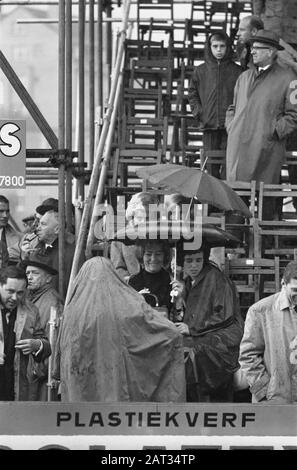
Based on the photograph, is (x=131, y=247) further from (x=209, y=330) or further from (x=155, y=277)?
(x=209, y=330)

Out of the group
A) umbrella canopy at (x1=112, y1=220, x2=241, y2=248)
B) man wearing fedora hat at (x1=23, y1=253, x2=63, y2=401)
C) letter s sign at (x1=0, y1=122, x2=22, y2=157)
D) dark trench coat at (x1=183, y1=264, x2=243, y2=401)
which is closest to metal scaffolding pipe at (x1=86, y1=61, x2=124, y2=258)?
letter s sign at (x1=0, y1=122, x2=22, y2=157)

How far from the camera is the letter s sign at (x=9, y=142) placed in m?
14.7

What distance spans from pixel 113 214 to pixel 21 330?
10.9 feet

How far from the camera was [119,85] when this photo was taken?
2045 cm

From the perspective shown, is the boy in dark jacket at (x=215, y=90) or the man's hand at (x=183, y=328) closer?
the man's hand at (x=183, y=328)

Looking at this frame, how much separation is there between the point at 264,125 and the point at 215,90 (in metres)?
1.76

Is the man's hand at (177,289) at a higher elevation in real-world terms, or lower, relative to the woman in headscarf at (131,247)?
lower

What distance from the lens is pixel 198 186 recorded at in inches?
547

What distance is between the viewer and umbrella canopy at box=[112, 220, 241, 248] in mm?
13133

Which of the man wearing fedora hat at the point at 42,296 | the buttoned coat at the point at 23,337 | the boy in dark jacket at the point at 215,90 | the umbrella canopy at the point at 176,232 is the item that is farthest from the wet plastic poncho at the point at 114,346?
the boy in dark jacket at the point at 215,90

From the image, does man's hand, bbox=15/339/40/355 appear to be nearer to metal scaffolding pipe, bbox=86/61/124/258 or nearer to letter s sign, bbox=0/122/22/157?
letter s sign, bbox=0/122/22/157

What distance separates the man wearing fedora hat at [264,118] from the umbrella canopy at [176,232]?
10.1ft

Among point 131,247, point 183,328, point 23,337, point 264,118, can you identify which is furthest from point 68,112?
point 183,328

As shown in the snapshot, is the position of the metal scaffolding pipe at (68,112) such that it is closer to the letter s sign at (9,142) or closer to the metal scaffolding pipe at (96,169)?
the metal scaffolding pipe at (96,169)
